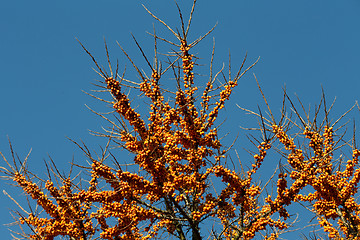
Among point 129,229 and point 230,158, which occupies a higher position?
point 230,158

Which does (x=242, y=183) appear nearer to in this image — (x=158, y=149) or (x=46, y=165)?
(x=158, y=149)

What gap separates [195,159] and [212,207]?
3.03ft

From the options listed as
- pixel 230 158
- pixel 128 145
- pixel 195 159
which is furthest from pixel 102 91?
pixel 230 158

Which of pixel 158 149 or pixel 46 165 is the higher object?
pixel 46 165

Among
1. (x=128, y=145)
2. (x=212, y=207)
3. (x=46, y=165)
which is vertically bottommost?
(x=212, y=207)

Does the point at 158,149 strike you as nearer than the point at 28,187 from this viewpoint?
Yes

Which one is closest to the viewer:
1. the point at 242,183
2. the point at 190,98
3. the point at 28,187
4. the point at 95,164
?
the point at 95,164

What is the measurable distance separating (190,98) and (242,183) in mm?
1889

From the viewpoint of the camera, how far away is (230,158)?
6.66m

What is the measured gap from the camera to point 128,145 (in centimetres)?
638

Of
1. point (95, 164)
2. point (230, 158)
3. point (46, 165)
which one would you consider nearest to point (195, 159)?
point (230, 158)

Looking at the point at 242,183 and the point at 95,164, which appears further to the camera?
the point at 242,183

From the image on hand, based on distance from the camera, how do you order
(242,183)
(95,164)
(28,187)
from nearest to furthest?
(95,164) < (242,183) < (28,187)

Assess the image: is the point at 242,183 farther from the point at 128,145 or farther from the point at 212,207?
the point at 128,145
